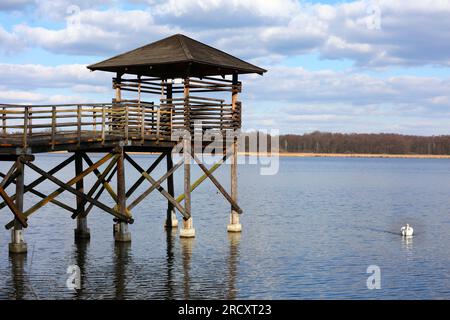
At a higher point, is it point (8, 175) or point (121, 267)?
point (8, 175)

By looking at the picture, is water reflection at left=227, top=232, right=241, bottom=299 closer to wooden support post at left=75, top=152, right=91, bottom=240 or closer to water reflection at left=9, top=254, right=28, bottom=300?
water reflection at left=9, top=254, right=28, bottom=300

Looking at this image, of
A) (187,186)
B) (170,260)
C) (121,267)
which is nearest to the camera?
(121,267)

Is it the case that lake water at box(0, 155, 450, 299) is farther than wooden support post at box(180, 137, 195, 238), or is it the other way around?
wooden support post at box(180, 137, 195, 238)

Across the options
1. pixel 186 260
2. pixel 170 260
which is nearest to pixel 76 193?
pixel 170 260

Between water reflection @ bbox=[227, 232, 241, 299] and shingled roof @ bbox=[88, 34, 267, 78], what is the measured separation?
6.67 m

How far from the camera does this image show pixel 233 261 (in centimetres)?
2698

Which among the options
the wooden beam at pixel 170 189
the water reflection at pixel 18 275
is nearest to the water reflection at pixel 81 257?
the water reflection at pixel 18 275

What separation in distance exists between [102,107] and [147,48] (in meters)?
5.15

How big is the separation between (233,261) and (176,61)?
25.1 ft

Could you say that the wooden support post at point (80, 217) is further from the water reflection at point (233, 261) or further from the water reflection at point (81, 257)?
the water reflection at point (233, 261)

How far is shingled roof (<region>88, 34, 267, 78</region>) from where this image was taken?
3008cm

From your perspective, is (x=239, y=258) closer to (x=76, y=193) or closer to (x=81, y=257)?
(x=81, y=257)

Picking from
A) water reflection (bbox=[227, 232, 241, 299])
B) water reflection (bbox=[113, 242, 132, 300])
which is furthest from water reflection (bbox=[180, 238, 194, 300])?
water reflection (bbox=[113, 242, 132, 300])
